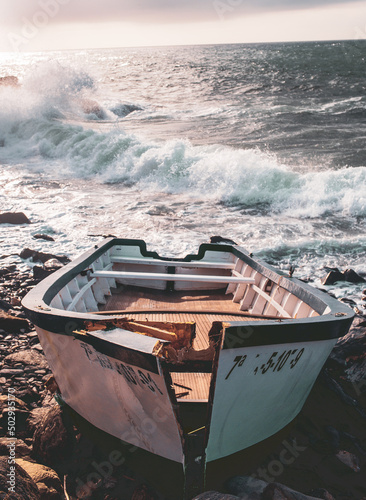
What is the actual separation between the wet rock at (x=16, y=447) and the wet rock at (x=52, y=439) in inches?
3.0

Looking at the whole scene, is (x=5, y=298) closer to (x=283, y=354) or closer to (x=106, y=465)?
(x=106, y=465)

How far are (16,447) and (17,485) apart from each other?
1010mm

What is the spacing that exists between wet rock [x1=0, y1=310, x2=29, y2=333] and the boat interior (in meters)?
1.18

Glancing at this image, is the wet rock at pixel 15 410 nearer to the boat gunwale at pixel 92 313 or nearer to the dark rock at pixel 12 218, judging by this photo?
the boat gunwale at pixel 92 313

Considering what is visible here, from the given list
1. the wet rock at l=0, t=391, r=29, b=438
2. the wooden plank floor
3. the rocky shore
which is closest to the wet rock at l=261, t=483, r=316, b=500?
the rocky shore

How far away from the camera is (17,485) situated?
113 inches

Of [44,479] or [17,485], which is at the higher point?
[17,485]

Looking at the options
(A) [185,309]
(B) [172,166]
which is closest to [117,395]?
(A) [185,309]

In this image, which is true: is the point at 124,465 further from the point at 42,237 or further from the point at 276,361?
the point at 42,237

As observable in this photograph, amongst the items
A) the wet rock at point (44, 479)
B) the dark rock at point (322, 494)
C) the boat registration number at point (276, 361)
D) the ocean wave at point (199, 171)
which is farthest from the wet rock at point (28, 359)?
the ocean wave at point (199, 171)

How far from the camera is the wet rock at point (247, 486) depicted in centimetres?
333

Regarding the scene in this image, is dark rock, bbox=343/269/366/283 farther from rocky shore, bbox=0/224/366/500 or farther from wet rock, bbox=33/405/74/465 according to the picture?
wet rock, bbox=33/405/74/465

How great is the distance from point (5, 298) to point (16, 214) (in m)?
5.63

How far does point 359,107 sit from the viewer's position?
3180 centimetres
